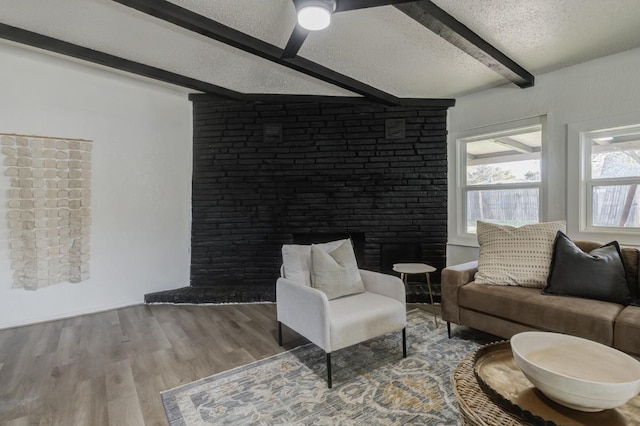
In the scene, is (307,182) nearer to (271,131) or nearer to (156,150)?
(271,131)

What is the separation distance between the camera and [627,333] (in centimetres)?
164

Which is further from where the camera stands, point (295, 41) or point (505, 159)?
point (505, 159)

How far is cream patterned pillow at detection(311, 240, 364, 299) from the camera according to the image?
2.17m

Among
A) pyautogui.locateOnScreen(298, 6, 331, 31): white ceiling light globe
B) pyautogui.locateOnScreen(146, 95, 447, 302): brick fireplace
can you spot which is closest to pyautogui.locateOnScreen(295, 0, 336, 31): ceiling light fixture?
→ pyautogui.locateOnScreen(298, 6, 331, 31): white ceiling light globe

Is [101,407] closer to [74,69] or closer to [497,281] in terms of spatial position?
[497,281]

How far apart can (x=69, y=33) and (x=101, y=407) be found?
9.07 ft

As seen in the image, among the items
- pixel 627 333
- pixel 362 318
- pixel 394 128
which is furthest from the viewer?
pixel 394 128

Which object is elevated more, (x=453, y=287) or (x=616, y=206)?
(x=616, y=206)

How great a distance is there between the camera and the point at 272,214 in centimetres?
374

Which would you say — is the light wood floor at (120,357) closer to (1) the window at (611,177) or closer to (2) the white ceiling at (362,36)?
(1) the window at (611,177)

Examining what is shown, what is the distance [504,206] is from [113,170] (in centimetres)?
435

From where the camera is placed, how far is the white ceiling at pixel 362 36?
206 centimetres

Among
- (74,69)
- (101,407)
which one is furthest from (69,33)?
(101,407)

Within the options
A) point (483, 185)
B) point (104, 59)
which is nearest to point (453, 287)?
point (483, 185)
